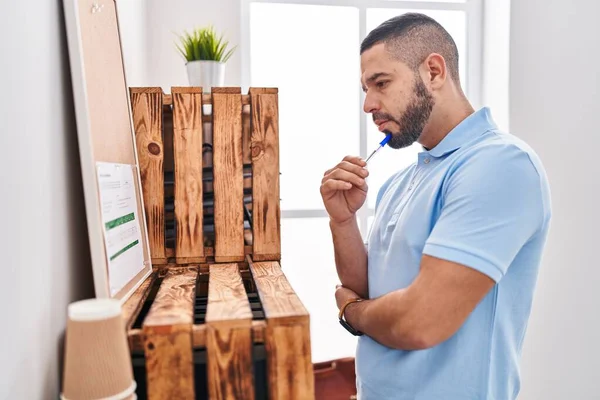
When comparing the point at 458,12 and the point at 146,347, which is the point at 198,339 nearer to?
the point at 146,347

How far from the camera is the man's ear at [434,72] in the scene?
1.46 metres

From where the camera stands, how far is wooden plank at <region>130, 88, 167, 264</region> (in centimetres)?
154

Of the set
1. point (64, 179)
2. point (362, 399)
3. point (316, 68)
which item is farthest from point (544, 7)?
point (64, 179)

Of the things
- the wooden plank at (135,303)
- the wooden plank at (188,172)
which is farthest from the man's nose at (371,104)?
the wooden plank at (135,303)

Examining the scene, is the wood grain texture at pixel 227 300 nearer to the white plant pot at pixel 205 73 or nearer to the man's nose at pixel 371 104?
the man's nose at pixel 371 104

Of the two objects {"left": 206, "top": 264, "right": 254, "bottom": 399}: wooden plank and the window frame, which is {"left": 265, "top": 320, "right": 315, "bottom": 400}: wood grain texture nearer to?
{"left": 206, "top": 264, "right": 254, "bottom": 399}: wooden plank

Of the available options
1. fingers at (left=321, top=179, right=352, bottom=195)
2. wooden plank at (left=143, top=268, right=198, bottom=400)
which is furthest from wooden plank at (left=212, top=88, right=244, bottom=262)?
wooden plank at (left=143, top=268, right=198, bottom=400)

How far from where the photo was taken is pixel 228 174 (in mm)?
1593

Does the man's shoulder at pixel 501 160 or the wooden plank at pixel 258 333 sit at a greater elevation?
the man's shoulder at pixel 501 160

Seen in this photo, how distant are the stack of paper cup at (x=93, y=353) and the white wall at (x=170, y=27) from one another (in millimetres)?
1992

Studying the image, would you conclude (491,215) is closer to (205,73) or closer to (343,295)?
(343,295)

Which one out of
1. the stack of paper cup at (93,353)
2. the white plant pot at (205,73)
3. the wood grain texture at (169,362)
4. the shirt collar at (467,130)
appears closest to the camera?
the stack of paper cup at (93,353)

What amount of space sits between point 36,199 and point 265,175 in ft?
2.68

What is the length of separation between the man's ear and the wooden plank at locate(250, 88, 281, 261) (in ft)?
1.42
